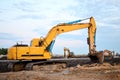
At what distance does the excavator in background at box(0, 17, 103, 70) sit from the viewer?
27141 millimetres

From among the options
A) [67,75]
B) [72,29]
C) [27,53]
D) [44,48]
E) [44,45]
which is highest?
A: [72,29]

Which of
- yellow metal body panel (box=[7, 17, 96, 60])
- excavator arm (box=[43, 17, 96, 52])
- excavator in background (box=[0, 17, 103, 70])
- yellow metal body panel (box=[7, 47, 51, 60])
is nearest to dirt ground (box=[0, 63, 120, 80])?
excavator in background (box=[0, 17, 103, 70])

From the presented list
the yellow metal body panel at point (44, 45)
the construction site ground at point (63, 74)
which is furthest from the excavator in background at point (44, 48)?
Answer: the construction site ground at point (63, 74)

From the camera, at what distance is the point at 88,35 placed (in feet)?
98.3

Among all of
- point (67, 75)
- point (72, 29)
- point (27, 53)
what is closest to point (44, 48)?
point (27, 53)

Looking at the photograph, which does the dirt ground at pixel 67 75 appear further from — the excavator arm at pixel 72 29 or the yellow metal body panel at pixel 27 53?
the excavator arm at pixel 72 29

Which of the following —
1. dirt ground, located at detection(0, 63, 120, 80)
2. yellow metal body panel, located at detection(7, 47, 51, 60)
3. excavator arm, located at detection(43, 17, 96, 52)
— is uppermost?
excavator arm, located at detection(43, 17, 96, 52)

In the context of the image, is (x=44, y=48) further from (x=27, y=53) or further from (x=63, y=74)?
(x=63, y=74)

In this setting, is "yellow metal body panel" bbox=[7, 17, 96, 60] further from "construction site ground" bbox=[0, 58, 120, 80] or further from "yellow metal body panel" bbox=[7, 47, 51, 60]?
"construction site ground" bbox=[0, 58, 120, 80]

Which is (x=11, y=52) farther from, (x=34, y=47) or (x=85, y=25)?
(x=85, y=25)

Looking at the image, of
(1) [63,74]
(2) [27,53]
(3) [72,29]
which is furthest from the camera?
(3) [72,29]

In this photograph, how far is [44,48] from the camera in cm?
2792

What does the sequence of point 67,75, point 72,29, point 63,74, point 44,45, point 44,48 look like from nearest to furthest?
point 67,75, point 63,74, point 44,48, point 44,45, point 72,29

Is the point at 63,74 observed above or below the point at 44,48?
below
